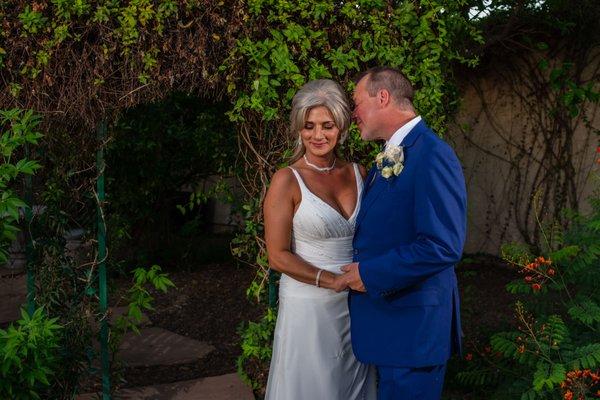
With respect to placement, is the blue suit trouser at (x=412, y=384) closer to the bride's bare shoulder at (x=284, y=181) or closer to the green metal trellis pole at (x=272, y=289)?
the bride's bare shoulder at (x=284, y=181)

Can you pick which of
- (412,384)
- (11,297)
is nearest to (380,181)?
(412,384)

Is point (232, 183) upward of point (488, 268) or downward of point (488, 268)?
upward

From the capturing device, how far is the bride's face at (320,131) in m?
3.59

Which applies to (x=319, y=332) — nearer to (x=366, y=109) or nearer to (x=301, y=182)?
(x=301, y=182)

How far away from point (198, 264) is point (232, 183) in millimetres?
1550

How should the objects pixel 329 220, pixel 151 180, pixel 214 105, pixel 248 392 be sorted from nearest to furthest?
pixel 329 220 < pixel 248 392 < pixel 214 105 < pixel 151 180

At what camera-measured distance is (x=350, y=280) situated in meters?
3.32

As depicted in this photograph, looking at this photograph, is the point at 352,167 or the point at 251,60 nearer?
the point at 352,167

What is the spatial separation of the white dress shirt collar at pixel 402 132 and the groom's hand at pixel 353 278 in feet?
1.76

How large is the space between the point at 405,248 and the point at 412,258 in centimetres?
6

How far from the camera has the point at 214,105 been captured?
27.5 ft

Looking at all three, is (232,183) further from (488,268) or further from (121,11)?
(121,11)

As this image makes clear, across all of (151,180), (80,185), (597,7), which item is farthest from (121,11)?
(597,7)

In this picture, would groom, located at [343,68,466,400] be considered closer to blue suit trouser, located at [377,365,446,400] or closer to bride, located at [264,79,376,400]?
blue suit trouser, located at [377,365,446,400]
